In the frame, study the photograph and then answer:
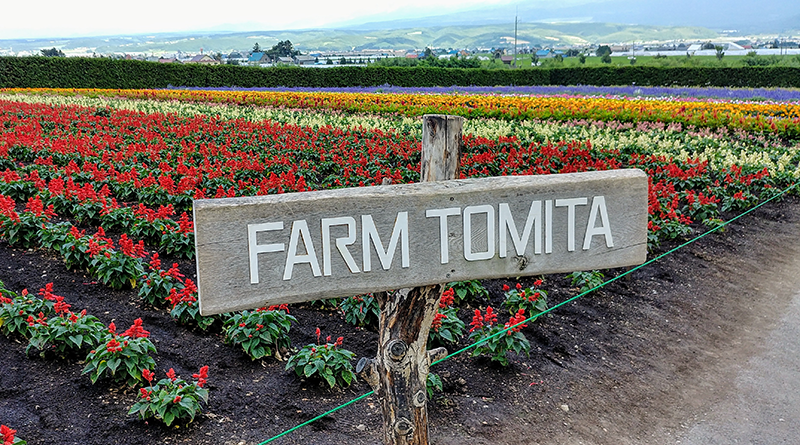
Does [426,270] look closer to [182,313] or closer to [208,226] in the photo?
[208,226]

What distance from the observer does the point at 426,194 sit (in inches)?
75.3

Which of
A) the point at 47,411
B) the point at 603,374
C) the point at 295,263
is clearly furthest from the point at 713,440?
the point at 47,411

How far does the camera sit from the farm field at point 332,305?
3340 mm

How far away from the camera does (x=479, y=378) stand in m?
3.88

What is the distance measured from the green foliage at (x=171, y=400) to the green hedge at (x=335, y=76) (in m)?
34.5

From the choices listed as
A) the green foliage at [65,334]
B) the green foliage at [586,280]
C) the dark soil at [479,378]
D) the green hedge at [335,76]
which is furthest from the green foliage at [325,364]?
the green hedge at [335,76]

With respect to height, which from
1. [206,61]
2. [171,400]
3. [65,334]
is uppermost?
[206,61]

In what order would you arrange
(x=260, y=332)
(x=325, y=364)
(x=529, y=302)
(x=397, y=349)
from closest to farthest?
1. (x=397, y=349)
2. (x=325, y=364)
3. (x=260, y=332)
4. (x=529, y=302)

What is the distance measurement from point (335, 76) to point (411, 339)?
3911 centimetres

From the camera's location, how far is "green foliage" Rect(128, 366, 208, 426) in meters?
3.04

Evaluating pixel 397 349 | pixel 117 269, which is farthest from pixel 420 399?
pixel 117 269

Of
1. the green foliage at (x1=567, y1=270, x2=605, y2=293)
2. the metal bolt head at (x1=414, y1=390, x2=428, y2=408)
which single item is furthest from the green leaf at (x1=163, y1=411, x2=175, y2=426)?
the green foliage at (x1=567, y1=270, x2=605, y2=293)

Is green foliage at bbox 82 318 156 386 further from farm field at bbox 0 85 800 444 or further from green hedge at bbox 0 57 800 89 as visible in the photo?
green hedge at bbox 0 57 800 89

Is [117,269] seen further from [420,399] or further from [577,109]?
[577,109]
